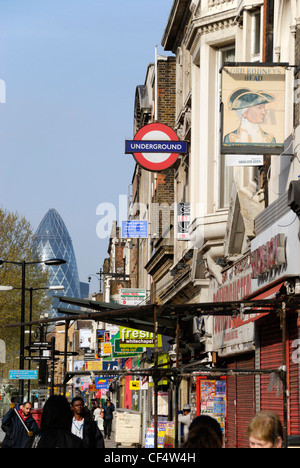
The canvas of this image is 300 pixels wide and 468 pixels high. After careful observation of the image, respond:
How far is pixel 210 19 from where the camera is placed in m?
23.0

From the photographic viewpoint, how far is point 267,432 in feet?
19.4

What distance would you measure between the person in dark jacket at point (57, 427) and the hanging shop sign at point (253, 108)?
751 cm

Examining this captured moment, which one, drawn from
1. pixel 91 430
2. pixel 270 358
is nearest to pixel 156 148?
pixel 270 358

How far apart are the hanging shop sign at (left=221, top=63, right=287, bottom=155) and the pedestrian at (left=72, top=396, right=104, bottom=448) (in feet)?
16.5

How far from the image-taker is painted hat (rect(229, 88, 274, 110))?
14617mm

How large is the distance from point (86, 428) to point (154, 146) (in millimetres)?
14310

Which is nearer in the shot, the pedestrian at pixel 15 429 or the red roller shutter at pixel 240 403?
the pedestrian at pixel 15 429

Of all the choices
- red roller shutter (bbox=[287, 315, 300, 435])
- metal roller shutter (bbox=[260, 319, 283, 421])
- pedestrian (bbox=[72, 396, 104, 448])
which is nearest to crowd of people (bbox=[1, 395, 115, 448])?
pedestrian (bbox=[72, 396, 104, 448])

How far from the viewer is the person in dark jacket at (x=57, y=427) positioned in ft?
25.1

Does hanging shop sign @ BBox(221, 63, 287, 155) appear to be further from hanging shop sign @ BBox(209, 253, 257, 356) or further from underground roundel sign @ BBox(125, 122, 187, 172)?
underground roundel sign @ BBox(125, 122, 187, 172)

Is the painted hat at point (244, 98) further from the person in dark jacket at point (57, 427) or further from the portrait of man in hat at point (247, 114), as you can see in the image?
the person in dark jacket at point (57, 427)

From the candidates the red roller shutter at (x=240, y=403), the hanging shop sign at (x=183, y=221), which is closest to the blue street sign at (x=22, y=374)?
the hanging shop sign at (x=183, y=221)

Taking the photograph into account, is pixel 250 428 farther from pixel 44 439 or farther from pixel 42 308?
pixel 42 308
